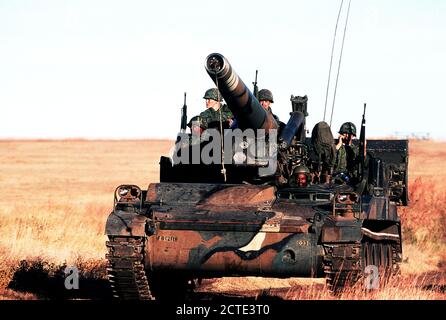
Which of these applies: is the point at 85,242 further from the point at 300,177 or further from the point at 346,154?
the point at 300,177

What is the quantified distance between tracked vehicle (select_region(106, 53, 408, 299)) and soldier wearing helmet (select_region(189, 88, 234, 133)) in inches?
13.8

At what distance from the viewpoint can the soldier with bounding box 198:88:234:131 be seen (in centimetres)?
1673

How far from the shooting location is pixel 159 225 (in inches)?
555

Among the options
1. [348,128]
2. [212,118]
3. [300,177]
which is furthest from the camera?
[348,128]

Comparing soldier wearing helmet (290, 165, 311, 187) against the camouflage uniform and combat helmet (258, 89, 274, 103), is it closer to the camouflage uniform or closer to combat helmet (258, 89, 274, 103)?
the camouflage uniform

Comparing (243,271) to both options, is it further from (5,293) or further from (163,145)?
A: (163,145)

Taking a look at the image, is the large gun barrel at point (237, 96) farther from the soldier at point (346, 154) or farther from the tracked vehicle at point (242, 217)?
the soldier at point (346, 154)

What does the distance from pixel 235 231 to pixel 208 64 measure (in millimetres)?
2172

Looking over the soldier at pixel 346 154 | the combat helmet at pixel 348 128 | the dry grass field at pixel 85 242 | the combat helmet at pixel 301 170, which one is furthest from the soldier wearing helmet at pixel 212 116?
the combat helmet at pixel 348 128

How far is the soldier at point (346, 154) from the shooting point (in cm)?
1732

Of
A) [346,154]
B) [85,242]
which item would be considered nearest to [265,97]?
[346,154]

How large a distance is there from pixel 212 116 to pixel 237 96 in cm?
285

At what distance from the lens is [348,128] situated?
20.3 m

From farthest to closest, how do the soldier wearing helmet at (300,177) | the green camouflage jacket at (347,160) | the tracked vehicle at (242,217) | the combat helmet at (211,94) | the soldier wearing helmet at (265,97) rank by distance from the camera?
the green camouflage jacket at (347,160) → the soldier wearing helmet at (265,97) → the combat helmet at (211,94) → the soldier wearing helmet at (300,177) → the tracked vehicle at (242,217)
